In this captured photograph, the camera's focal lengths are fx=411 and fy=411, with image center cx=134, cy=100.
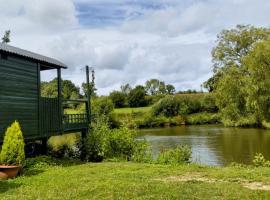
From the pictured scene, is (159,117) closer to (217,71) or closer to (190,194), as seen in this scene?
(217,71)

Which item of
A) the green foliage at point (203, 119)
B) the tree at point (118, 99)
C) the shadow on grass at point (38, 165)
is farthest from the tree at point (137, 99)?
the shadow on grass at point (38, 165)

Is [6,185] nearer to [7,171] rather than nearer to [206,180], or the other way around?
[7,171]

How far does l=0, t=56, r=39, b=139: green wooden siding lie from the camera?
14602 millimetres

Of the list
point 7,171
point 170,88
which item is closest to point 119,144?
point 7,171

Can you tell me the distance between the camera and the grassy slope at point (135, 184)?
28.7ft

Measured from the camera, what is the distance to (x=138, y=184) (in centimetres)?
981

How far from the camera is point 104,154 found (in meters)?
17.6

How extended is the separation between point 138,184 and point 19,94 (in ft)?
25.0

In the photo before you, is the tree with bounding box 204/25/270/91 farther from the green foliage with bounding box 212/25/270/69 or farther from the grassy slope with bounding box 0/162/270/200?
the grassy slope with bounding box 0/162/270/200

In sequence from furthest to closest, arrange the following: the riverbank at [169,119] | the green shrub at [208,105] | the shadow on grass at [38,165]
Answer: the green shrub at [208,105]
the riverbank at [169,119]
the shadow on grass at [38,165]

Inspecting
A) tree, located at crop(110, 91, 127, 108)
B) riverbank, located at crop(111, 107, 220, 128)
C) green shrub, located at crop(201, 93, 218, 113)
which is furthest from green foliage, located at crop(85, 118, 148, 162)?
tree, located at crop(110, 91, 127, 108)

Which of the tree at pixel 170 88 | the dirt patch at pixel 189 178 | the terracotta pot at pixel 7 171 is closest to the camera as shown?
the dirt patch at pixel 189 178

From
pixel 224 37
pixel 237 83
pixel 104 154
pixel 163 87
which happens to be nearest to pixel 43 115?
pixel 104 154

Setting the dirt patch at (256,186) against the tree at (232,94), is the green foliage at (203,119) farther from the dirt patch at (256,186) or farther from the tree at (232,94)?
the dirt patch at (256,186)
